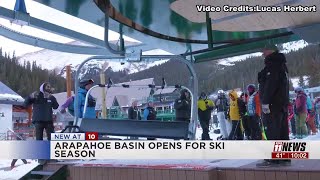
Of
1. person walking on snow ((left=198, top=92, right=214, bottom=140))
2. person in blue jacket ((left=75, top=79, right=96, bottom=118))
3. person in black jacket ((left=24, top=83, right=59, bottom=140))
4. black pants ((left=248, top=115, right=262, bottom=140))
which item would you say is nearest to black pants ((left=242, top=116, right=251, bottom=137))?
black pants ((left=248, top=115, right=262, bottom=140))

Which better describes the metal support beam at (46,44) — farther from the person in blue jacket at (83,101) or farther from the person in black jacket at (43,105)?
the person in blue jacket at (83,101)

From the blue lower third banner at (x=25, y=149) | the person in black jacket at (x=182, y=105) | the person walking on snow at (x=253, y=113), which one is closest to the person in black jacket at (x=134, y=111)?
the person in black jacket at (x=182, y=105)

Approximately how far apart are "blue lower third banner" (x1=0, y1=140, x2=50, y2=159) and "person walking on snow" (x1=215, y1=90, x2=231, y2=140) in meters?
3.98

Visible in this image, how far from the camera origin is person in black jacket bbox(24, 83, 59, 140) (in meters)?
4.62

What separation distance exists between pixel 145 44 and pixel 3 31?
188 centimetres

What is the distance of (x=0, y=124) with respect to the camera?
3438 mm

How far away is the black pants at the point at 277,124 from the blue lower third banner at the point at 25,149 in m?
1.77

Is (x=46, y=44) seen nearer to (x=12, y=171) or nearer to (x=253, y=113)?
(x=12, y=171)

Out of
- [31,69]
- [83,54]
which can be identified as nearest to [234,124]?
[83,54]

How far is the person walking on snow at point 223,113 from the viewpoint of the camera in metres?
7.00

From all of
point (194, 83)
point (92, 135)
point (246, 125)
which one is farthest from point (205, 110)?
point (92, 135)

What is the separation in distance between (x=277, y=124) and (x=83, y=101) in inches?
89.5

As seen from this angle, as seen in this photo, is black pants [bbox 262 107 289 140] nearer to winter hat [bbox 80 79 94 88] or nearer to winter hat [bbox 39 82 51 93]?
winter hat [bbox 80 79 94 88]

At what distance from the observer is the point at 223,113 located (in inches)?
287
